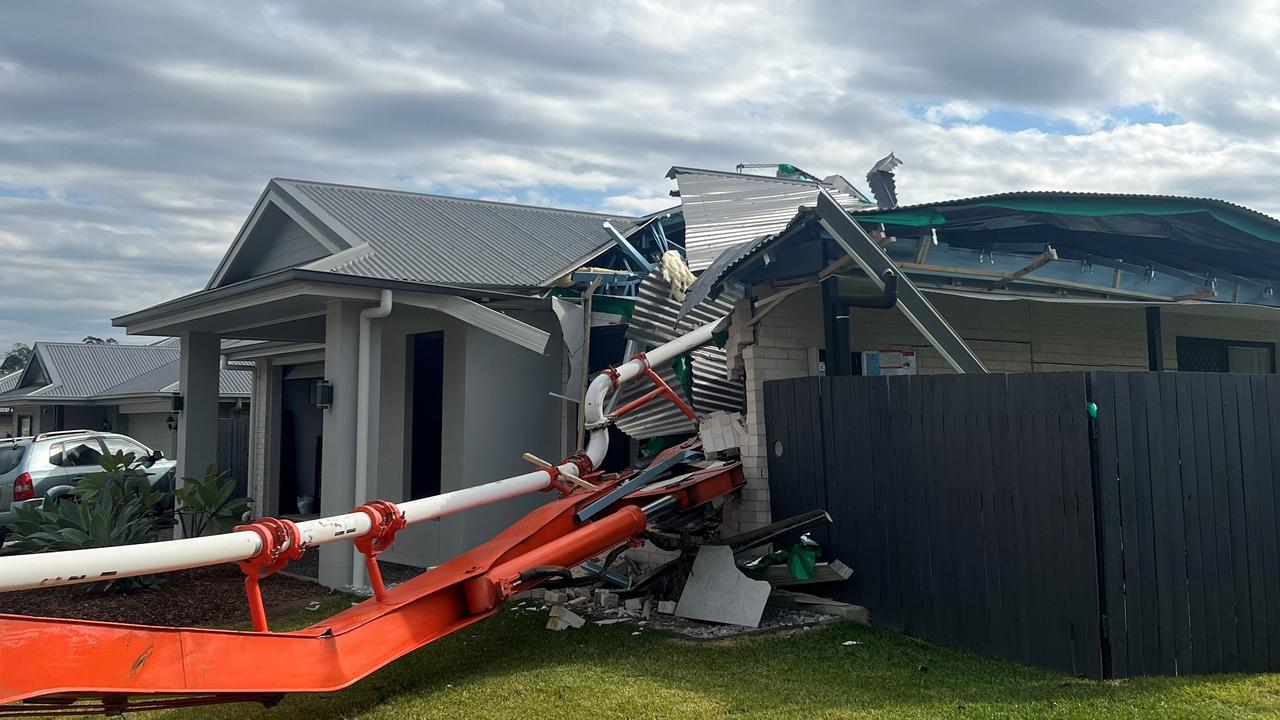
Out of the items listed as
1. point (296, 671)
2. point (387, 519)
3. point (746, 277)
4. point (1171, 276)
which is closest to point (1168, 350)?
point (1171, 276)

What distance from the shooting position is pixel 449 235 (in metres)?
13.5

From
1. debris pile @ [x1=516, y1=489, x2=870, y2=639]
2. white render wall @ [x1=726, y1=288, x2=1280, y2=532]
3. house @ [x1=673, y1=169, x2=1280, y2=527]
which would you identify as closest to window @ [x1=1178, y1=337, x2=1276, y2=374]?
white render wall @ [x1=726, y1=288, x2=1280, y2=532]

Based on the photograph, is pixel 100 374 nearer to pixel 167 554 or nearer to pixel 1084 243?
pixel 1084 243

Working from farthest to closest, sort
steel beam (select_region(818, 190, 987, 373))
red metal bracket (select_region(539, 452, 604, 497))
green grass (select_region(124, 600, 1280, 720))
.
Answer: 1. red metal bracket (select_region(539, 452, 604, 497))
2. steel beam (select_region(818, 190, 987, 373))
3. green grass (select_region(124, 600, 1280, 720))

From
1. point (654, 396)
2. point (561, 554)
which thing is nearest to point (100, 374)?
point (654, 396)

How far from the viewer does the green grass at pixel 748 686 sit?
5355 mm

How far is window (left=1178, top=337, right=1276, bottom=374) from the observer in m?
12.5

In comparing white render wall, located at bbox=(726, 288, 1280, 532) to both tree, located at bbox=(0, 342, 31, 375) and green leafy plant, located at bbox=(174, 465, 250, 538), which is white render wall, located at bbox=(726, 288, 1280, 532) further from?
tree, located at bbox=(0, 342, 31, 375)

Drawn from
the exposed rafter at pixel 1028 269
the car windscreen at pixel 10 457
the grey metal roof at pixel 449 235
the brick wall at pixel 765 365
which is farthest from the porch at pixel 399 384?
the exposed rafter at pixel 1028 269

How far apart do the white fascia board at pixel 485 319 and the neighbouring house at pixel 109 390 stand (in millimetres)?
17404

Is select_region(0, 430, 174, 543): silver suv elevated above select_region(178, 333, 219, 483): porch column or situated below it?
below

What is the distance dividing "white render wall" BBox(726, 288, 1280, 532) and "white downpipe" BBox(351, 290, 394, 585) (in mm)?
3699

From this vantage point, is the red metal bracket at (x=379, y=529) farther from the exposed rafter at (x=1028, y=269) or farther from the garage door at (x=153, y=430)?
the garage door at (x=153, y=430)

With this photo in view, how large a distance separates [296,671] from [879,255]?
4681 millimetres
